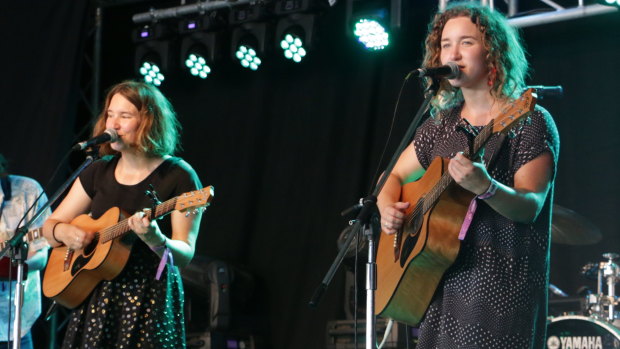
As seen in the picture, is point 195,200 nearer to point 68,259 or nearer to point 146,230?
point 146,230

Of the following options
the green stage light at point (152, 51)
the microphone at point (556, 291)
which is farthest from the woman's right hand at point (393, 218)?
the green stage light at point (152, 51)

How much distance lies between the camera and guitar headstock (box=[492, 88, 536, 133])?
2787 mm

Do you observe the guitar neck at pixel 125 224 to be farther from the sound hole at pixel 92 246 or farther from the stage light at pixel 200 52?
the stage light at pixel 200 52

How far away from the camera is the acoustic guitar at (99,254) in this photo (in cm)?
379

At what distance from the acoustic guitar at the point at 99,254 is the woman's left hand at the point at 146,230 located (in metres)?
0.04

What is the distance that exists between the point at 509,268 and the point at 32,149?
5.33 m

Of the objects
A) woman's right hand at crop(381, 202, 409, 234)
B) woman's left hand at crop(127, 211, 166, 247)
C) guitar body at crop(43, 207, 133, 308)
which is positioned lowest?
guitar body at crop(43, 207, 133, 308)

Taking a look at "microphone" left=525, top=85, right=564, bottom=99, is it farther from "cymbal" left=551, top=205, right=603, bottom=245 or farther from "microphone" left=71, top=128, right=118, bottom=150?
"cymbal" left=551, top=205, right=603, bottom=245

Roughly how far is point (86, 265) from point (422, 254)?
5.60ft

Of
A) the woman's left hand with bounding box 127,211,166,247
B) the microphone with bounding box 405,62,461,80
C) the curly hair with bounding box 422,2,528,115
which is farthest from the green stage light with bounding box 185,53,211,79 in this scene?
the microphone with bounding box 405,62,461,80

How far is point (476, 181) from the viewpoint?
2676 millimetres

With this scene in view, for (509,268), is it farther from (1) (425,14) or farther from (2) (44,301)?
(2) (44,301)

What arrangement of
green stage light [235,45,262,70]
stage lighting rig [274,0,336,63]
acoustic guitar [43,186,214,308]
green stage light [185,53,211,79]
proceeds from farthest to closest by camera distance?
1. green stage light [185,53,211,79]
2. green stage light [235,45,262,70]
3. stage lighting rig [274,0,336,63]
4. acoustic guitar [43,186,214,308]

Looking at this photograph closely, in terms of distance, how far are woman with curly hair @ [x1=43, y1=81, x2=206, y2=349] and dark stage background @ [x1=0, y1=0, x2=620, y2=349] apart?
2.82 meters
